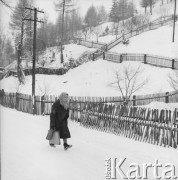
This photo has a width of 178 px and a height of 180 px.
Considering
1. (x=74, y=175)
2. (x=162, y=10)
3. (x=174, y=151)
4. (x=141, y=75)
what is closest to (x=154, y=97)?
(x=141, y=75)

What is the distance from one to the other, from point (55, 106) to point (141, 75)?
22.5m

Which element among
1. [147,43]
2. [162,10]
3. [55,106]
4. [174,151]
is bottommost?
[174,151]

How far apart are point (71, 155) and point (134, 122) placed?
3.42 meters

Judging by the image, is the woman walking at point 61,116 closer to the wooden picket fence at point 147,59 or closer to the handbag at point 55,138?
the handbag at point 55,138

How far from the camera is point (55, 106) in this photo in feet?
32.5

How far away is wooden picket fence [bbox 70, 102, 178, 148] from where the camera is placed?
1070 centimetres

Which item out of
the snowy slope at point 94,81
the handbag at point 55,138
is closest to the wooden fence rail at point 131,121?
the handbag at point 55,138

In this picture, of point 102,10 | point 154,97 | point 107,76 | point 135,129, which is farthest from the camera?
point 102,10

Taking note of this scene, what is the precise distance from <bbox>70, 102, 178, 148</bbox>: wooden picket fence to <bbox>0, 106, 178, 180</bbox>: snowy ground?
28 centimetres

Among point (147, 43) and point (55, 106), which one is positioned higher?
point (147, 43)

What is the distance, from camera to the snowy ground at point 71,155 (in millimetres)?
7387

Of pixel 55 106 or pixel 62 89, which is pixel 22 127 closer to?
pixel 55 106

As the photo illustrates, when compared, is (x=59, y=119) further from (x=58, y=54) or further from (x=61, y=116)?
(x=58, y=54)

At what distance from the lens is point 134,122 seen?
39.3 ft
